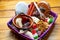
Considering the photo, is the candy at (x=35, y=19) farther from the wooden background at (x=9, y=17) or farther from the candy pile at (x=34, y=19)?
the wooden background at (x=9, y=17)

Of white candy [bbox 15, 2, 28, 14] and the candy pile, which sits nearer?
the candy pile

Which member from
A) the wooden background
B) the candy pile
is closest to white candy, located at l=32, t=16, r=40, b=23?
the candy pile

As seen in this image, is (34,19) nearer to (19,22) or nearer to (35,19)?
(35,19)

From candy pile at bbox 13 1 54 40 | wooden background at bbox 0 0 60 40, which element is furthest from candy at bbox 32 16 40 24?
wooden background at bbox 0 0 60 40

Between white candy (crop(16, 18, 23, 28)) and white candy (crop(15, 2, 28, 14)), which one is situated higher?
white candy (crop(15, 2, 28, 14))

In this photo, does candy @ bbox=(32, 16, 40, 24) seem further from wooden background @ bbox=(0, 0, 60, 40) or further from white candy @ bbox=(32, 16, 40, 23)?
wooden background @ bbox=(0, 0, 60, 40)

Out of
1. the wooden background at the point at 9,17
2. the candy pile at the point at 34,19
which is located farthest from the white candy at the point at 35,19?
the wooden background at the point at 9,17

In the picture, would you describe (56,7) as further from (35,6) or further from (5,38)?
(5,38)

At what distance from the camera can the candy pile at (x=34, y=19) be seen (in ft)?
3.47

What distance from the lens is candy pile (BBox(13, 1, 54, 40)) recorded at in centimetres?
106

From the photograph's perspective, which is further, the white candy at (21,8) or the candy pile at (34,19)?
the white candy at (21,8)

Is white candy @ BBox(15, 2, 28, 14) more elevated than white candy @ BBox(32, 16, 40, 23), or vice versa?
white candy @ BBox(15, 2, 28, 14)

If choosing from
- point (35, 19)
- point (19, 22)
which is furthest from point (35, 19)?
point (19, 22)

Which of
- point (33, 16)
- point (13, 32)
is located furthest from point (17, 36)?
point (33, 16)
